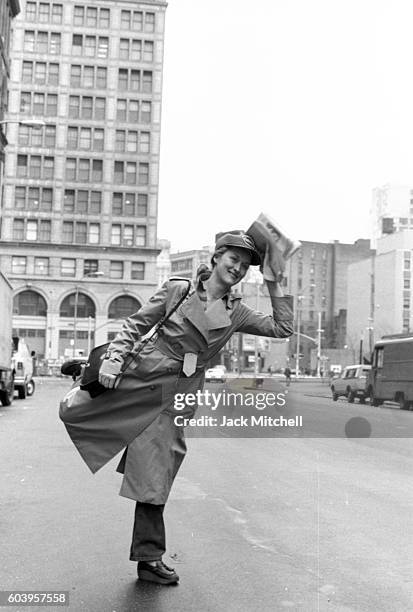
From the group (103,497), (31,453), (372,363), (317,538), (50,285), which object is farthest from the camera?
(50,285)

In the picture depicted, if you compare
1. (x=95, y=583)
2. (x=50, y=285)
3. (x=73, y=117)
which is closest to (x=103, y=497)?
(x=95, y=583)

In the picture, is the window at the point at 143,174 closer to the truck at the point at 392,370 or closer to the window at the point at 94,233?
the window at the point at 94,233

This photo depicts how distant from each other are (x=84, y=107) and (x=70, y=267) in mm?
18053

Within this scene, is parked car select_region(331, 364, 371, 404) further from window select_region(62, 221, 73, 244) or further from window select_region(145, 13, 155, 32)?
window select_region(145, 13, 155, 32)

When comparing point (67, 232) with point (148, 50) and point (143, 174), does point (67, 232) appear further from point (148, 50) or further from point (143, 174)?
point (148, 50)

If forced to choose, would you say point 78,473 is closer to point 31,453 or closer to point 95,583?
point 31,453

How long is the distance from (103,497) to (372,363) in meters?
25.0

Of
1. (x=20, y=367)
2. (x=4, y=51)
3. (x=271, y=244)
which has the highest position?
(x=4, y=51)

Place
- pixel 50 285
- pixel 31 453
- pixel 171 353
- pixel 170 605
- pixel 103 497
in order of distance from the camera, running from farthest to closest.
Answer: pixel 50 285
pixel 31 453
pixel 103 497
pixel 171 353
pixel 170 605

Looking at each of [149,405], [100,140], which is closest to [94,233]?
[100,140]

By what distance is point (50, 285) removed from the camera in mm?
85875

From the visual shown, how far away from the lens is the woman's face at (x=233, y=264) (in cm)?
448

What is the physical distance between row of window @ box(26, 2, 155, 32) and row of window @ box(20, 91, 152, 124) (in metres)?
8.27

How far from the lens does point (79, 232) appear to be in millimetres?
89438
